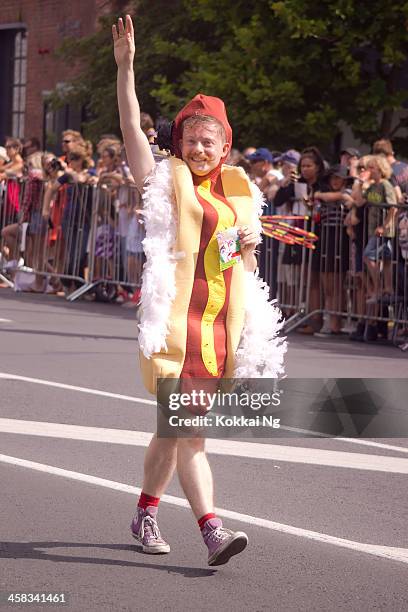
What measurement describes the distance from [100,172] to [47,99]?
384 inches

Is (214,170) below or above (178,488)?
above

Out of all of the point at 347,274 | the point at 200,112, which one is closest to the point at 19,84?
the point at 347,274

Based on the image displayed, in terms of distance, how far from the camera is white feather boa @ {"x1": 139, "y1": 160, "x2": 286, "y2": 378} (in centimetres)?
644

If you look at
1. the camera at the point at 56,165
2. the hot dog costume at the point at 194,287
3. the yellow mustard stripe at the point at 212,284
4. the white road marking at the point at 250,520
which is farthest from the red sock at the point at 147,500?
the camera at the point at 56,165

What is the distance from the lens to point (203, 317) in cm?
654

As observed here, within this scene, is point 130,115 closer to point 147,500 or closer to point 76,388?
point 147,500

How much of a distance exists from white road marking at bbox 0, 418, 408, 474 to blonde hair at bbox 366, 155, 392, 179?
20.9 ft

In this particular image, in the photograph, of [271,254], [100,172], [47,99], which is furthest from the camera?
[47,99]

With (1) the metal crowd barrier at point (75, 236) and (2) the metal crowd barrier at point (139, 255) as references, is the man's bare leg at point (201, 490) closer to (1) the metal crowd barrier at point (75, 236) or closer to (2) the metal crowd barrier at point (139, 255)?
(2) the metal crowd barrier at point (139, 255)

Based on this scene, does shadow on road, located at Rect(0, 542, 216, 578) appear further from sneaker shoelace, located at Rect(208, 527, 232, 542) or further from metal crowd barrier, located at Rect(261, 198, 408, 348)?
metal crowd barrier, located at Rect(261, 198, 408, 348)

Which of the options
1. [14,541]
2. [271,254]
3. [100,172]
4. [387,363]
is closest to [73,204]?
[100,172]

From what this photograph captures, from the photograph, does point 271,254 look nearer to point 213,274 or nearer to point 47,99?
point 213,274

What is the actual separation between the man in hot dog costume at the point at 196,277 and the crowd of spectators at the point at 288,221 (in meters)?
6.92

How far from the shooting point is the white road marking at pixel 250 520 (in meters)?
6.92
